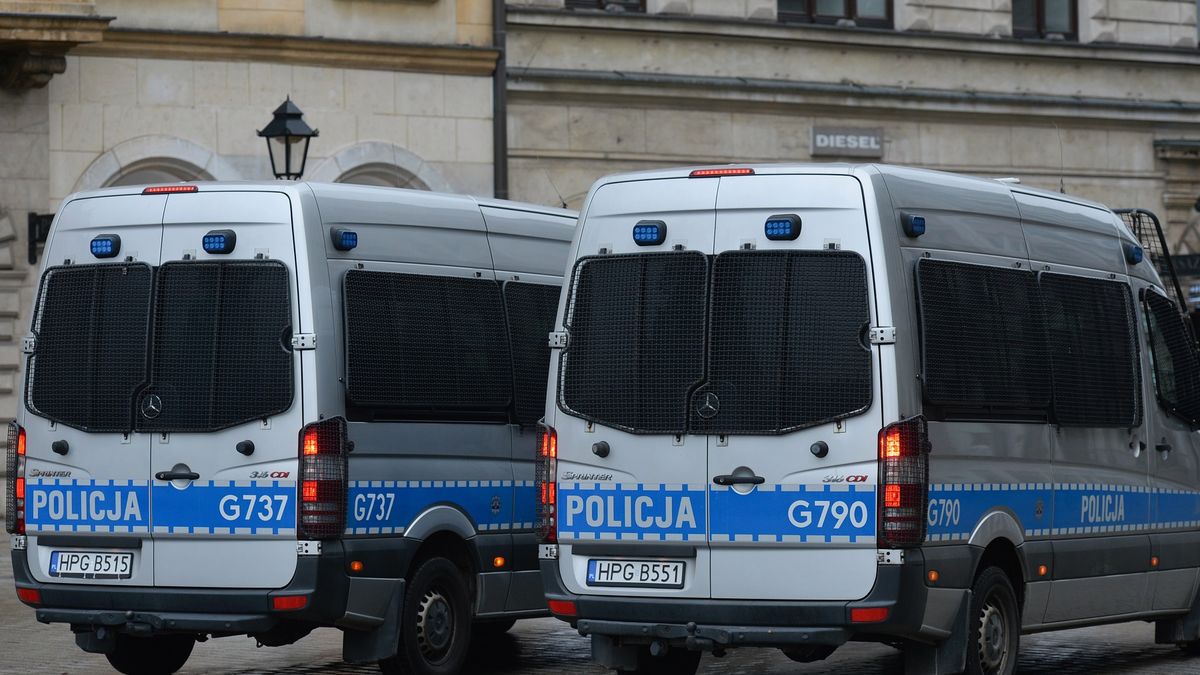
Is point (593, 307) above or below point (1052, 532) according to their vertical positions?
above

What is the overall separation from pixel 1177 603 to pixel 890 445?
3328 mm

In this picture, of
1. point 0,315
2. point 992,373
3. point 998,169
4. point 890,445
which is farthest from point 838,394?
point 998,169

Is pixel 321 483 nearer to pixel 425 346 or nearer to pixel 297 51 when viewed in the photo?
pixel 425 346

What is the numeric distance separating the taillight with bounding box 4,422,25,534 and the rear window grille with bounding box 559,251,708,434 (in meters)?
2.75

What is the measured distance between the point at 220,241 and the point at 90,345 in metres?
0.87

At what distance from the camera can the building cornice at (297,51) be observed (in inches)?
829

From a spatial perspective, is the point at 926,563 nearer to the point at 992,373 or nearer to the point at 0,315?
the point at 992,373

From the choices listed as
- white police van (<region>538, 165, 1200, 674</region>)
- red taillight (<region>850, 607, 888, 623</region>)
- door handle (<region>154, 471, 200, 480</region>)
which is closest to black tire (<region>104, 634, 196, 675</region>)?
door handle (<region>154, 471, 200, 480</region>)

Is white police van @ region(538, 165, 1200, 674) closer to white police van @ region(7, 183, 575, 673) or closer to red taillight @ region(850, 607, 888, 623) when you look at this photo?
red taillight @ region(850, 607, 888, 623)

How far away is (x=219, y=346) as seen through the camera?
34.1 ft

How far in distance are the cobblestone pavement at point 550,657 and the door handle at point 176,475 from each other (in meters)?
1.74

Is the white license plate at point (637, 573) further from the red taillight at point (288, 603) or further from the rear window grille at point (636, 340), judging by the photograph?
the red taillight at point (288, 603)

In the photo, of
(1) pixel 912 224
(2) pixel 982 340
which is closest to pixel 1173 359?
(2) pixel 982 340

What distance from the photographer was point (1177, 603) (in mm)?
11875
